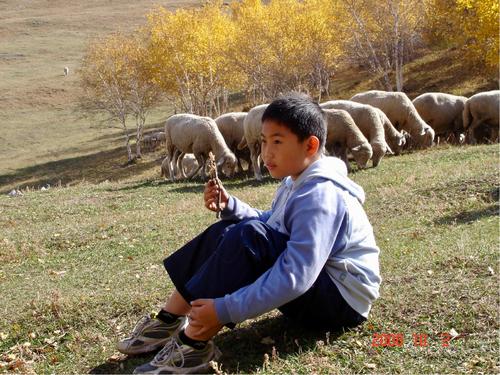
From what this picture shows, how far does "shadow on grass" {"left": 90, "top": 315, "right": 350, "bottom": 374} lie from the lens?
4570mm

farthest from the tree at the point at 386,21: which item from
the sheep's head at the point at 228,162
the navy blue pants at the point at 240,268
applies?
the navy blue pants at the point at 240,268

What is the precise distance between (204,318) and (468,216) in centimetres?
698

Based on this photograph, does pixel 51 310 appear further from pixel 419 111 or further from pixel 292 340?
pixel 419 111

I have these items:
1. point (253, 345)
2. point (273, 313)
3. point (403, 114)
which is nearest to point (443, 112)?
point (403, 114)

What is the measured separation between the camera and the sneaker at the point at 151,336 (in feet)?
15.8

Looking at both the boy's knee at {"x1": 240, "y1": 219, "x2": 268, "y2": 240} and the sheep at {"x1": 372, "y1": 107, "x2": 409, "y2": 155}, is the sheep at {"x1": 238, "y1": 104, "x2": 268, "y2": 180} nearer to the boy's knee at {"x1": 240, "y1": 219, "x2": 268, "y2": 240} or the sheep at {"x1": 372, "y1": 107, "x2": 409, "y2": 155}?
the sheep at {"x1": 372, "y1": 107, "x2": 409, "y2": 155}

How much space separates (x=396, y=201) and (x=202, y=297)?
324 inches

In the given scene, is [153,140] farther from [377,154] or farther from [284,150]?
[284,150]

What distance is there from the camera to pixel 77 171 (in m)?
44.2

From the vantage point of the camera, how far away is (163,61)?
45.8 meters

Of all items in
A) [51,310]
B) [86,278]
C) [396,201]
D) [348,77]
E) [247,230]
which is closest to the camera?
[247,230]

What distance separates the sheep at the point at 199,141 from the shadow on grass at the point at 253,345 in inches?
652

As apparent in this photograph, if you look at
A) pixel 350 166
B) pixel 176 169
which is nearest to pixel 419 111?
pixel 350 166

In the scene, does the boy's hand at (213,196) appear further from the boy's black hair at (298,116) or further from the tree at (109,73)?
the tree at (109,73)
